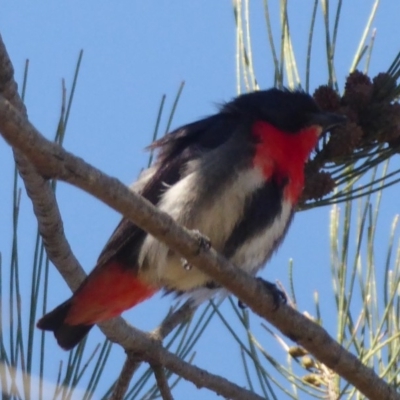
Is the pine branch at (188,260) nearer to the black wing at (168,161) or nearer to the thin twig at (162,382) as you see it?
the thin twig at (162,382)

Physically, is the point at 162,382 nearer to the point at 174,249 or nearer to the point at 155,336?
the point at 155,336

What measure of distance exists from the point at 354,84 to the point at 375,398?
81 centimetres

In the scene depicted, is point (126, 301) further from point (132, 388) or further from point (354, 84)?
point (354, 84)

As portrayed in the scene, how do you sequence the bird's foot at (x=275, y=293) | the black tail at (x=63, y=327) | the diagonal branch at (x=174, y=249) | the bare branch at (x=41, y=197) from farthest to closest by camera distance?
the black tail at (x=63, y=327)
the bird's foot at (x=275, y=293)
the bare branch at (x=41, y=197)
the diagonal branch at (x=174, y=249)

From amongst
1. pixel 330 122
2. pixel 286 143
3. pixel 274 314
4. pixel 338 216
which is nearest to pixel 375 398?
pixel 274 314

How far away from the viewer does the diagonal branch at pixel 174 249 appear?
1.49 metres

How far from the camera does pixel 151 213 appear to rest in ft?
5.49

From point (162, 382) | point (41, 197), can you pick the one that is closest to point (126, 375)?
point (162, 382)

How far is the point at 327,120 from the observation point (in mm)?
2377

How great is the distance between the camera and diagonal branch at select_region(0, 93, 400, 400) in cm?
149

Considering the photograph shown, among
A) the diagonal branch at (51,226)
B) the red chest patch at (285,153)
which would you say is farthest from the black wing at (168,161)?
the diagonal branch at (51,226)

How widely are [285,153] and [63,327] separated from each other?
84 cm

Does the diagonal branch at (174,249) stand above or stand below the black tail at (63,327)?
below

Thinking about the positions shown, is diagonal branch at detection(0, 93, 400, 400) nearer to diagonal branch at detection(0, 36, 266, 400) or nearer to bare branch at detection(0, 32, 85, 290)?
diagonal branch at detection(0, 36, 266, 400)
